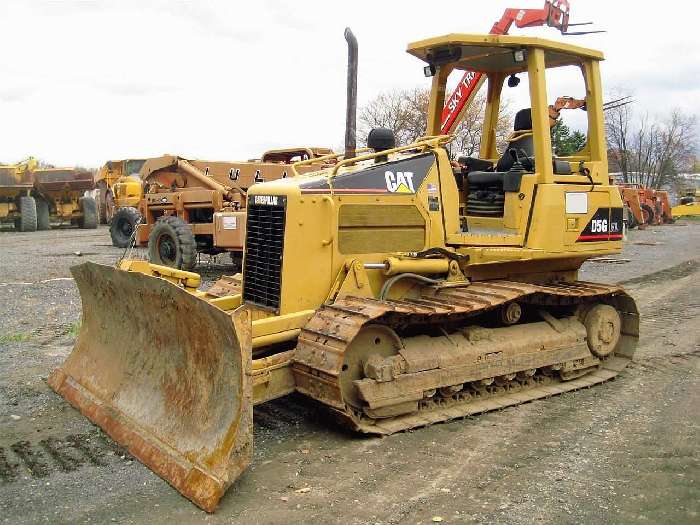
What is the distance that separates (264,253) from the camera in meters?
5.78

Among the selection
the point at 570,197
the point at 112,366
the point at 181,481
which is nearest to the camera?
the point at 181,481

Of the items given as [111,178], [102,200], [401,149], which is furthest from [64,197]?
[401,149]

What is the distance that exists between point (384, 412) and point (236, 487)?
1351 millimetres

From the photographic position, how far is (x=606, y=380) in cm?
664

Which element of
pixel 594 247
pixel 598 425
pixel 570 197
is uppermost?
pixel 570 197

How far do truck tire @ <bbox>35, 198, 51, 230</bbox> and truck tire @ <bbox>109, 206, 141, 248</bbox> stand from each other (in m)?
10.8

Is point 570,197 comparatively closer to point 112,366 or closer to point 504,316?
point 504,316

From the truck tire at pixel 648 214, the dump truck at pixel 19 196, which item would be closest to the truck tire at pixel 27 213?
the dump truck at pixel 19 196

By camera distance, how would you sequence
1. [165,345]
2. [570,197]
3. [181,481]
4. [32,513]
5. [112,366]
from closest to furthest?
[32,513] → [181,481] → [165,345] → [112,366] → [570,197]

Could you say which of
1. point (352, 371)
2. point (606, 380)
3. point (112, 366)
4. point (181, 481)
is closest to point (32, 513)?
point (181, 481)

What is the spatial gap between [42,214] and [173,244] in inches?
656

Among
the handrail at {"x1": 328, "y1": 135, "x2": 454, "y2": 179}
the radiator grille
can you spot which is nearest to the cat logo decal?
the handrail at {"x1": 328, "y1": 135, "x2": 454, "y2": 179}

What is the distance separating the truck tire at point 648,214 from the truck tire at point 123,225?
856 inches

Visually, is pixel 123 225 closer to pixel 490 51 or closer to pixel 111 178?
pixel 111 178
